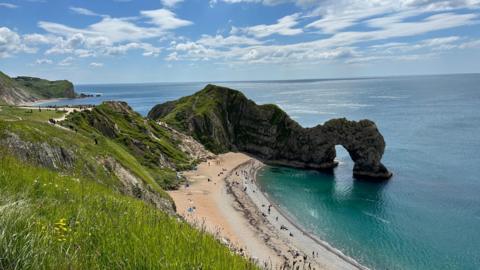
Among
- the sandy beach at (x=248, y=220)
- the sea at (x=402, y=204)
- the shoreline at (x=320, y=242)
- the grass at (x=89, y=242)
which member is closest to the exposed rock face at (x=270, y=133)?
the sea at (x=402, y=204)

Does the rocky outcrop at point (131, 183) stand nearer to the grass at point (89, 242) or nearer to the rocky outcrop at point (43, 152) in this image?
the rocky outcrop at point (43, 152)

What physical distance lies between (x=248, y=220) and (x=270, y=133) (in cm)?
6627

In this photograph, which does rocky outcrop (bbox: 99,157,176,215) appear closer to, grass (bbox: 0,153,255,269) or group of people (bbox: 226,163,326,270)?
group of people (bbox: 226,163,326,270)

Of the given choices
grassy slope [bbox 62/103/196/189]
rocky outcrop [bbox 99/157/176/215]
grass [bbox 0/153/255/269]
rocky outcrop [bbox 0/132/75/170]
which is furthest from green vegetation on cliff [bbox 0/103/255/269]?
grassy slope [bbox 62/103/196/189]

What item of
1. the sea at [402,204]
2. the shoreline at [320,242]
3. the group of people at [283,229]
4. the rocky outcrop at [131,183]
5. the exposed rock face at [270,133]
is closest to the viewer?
the rocky outcrop at [131,183]

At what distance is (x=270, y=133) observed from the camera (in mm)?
133500

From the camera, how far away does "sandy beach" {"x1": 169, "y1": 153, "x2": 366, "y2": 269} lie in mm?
53688

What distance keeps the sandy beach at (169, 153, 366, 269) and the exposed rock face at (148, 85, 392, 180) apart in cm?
2092

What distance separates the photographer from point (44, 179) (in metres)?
11.9

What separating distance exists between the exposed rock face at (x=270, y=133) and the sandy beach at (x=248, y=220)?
2092 cm

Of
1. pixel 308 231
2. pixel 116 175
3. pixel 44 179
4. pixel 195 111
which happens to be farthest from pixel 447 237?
pixel 195 111

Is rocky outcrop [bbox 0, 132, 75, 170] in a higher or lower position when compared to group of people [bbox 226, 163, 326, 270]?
higher

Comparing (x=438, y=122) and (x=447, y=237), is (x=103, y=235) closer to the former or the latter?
(x=447, y=237)

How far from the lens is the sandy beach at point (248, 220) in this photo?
176 feet
